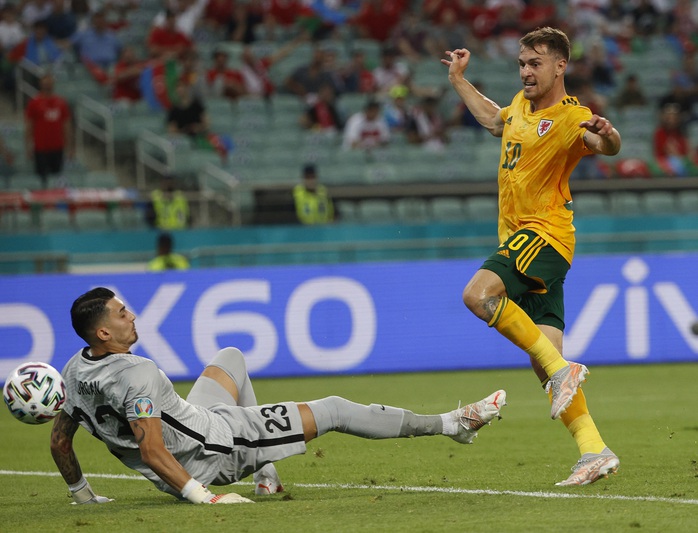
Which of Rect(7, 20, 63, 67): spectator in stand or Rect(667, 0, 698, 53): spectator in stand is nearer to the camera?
Rect(7, 20, 63, 67): spectator in stand

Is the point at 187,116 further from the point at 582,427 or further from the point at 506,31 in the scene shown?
the point at 582,427

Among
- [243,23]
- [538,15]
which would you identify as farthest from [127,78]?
[538,15]

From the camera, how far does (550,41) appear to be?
22.1 feet

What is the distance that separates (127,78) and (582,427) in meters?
12.4

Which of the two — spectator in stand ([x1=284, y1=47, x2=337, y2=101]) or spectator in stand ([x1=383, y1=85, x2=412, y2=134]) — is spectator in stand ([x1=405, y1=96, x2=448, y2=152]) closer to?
spectator in stand ([x1=383, y1=85, x2=412, y2=134])

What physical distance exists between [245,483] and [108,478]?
0.91 metres

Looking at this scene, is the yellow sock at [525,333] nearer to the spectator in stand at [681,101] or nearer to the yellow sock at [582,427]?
the yellow sock at [582,427]

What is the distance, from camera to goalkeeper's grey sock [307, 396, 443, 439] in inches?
241

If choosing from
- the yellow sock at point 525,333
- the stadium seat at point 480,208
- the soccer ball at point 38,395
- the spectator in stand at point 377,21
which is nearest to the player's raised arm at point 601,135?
the yellow sock at point 525,333

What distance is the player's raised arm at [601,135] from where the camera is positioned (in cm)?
610

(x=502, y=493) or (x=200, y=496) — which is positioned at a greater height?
(x=200, y=496)

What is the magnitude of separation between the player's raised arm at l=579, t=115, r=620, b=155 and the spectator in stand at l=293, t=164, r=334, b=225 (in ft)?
28.6

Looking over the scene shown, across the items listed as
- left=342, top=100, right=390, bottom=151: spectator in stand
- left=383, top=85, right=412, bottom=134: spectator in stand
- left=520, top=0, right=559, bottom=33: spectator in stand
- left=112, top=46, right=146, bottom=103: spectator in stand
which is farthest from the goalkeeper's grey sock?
left=520, top=0, right=559, bottom=33: spectator in stand

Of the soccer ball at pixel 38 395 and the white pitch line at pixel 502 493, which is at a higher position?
the soccer ball at pixel 38 395
